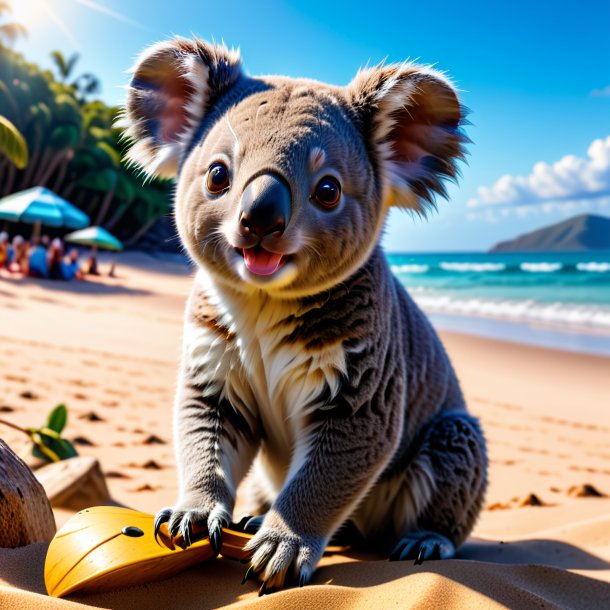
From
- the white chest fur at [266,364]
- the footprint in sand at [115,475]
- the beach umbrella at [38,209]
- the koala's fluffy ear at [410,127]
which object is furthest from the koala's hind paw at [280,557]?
the beach umbrella at [38,209]

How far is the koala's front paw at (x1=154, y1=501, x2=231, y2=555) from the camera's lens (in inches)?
81.9

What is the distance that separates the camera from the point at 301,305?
2340 mm

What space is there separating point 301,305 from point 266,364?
252 millimetres

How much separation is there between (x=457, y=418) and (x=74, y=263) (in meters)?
18.0

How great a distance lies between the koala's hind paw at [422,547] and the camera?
249cm

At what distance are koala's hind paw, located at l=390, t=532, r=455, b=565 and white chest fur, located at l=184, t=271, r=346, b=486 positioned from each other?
0.55 m

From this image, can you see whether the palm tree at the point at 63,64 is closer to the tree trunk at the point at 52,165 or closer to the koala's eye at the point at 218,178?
the tree trunk at the point at 52,165

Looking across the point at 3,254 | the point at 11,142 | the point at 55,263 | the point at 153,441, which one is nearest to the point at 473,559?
the point at 153,441

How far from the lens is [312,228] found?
2168mm

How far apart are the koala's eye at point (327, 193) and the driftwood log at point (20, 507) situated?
1.46 meters

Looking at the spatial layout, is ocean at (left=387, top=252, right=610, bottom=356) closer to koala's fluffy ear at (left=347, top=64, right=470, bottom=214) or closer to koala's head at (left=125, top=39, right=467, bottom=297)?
koala's fluffy ear at (left=347, top=64, right=470, bottom=214)

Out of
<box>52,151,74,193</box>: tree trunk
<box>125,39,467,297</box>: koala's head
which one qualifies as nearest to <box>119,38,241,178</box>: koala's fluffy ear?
<box>125,39,467,297</box>: koala's head

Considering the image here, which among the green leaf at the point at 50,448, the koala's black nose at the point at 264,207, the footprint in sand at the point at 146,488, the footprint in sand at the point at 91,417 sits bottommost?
the footprint in sand at the point at 91,417

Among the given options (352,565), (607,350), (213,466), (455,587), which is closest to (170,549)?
(213,466)
